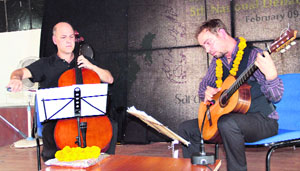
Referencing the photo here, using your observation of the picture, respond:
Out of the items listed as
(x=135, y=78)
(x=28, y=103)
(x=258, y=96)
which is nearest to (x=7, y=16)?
(x=28, y=103)

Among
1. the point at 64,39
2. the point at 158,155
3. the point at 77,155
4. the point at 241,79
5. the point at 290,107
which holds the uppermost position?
the point at 64,39

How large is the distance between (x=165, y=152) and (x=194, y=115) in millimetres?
641

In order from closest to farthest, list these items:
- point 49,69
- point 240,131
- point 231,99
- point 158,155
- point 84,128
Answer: point 240,131 → point 231,99 → point 84,128 → point 49,69 → point 158,155

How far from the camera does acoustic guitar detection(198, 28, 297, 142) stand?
1792 millimetres

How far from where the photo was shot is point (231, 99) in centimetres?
203

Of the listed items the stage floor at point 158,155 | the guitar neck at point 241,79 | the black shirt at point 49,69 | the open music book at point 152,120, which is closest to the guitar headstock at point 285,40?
the guitar neck at point 241,79

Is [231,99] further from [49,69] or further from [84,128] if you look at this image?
[49,69]

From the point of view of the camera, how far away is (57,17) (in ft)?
14.7

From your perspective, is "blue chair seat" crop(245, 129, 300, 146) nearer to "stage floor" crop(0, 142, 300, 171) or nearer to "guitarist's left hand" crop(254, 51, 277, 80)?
"guitarist's left hand" crop(254, 51, 277, 80)

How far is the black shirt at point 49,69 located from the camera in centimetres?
267

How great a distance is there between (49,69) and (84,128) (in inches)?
30.5

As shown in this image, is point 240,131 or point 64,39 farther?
point 64,39

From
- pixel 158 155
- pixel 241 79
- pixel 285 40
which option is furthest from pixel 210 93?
pixel 158 155

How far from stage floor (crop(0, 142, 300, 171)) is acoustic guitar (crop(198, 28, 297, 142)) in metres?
0.71
